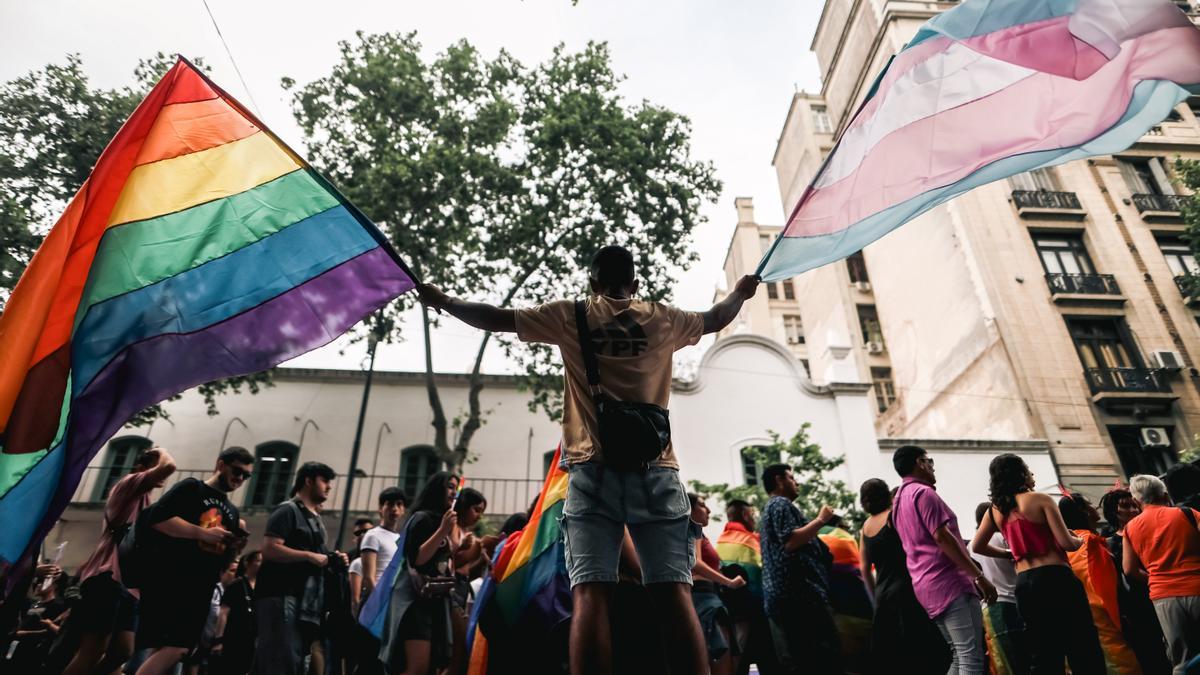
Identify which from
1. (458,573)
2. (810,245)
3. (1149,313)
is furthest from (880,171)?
(1149,313)

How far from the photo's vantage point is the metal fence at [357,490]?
2000 cm

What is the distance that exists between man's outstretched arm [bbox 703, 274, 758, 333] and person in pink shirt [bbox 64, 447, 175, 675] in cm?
355

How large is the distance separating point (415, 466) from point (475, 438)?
2.11 m

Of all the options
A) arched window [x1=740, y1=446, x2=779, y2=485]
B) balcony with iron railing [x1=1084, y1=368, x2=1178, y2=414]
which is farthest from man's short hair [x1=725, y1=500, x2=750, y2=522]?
balcony with iron railing [x1=1084, y1=368, x2=1178, y2=414]

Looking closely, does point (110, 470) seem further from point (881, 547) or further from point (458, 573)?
point (881, 547)

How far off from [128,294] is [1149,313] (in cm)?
2521

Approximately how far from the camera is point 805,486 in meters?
16.0

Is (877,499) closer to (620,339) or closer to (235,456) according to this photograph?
(620,339)

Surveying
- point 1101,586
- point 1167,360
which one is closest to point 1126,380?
point 1167,360

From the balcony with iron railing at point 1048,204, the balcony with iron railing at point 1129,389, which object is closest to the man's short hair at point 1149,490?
the balcony with iron railing at point 1129,389

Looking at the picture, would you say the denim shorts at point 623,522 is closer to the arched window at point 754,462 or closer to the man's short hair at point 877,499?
the man's short hair at point 877,499

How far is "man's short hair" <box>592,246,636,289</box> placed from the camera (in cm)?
305

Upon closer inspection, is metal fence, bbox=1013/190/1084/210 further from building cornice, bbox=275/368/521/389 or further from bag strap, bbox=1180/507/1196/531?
bag strap, bbox=1180/507/1196/531

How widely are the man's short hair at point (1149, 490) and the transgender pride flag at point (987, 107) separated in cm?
272
